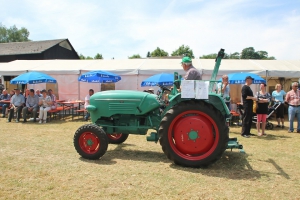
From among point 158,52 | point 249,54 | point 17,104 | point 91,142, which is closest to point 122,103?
point 91,142

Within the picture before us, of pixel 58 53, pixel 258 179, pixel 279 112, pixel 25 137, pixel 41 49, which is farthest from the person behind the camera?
pixel 58 53

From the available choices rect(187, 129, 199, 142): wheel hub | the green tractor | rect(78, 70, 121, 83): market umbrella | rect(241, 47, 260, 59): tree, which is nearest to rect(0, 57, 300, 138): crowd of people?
the green tractor

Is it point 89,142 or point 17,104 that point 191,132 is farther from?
point 17,104

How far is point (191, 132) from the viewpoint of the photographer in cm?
401

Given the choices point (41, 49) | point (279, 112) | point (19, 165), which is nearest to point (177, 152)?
point (19, 165)

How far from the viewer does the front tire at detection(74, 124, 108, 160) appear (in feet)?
14.1

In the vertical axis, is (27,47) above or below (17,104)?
above

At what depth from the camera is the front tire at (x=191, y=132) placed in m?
3.93

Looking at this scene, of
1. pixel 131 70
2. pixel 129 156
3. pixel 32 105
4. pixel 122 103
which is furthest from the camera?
pixel 131 70

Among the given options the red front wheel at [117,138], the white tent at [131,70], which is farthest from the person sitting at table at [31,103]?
the red front wheel at [117,138]

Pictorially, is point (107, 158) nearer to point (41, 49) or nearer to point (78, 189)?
point (78, 189)

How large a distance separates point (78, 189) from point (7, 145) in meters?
3.22

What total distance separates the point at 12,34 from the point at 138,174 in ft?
195

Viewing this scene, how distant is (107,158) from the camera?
4.50 metres
